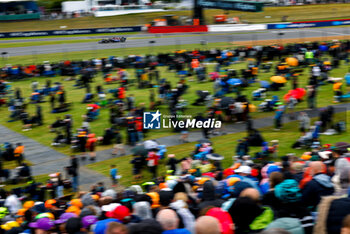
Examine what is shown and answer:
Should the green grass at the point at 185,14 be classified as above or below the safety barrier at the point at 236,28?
above

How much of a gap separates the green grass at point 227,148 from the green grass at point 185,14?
39.3 metres

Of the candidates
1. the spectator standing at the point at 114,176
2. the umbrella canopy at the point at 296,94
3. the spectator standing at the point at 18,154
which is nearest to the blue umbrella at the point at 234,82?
the umbrella canopy at the point at 296,94

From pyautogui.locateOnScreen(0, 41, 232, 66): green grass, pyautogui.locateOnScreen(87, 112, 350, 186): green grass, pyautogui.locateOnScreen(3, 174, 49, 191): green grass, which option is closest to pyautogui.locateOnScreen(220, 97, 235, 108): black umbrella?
pyautogui.locateOnScreen(87, 112, 350, 186): green grass

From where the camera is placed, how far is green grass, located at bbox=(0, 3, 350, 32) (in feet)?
181

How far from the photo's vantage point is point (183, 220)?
20.0ft

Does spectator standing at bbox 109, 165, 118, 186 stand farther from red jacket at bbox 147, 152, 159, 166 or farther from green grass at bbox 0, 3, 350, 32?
green grass at bbox 0, 3, 350, 32

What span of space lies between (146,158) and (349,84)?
45.5ft

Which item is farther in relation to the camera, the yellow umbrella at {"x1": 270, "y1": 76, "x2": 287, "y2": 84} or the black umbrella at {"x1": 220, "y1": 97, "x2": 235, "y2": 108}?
the yellow umbrella at {"x1": 270, "y1": 76, "x2": 287, "y2": 84}

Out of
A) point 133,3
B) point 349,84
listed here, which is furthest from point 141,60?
point 133,3

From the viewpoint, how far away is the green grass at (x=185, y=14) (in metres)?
55.2

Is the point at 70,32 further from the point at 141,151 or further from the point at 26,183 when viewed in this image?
the point at 141,151

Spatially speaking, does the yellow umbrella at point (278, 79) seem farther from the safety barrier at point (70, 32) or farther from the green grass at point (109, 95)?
the safety barrier at point (70, 32)

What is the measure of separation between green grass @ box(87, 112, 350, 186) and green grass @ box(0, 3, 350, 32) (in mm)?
39270

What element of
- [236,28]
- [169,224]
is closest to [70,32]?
[236,28]
